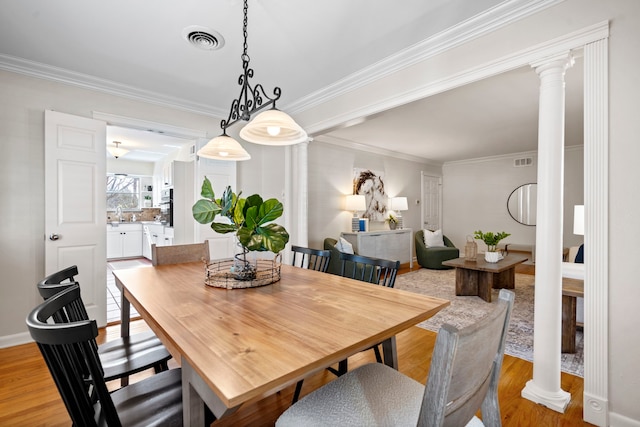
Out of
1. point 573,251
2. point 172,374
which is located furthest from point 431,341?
point 573,251

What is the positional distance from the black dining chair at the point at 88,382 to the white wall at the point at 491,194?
23.5 feet

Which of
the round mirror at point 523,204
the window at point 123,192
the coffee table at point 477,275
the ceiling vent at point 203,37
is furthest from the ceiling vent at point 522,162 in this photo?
the window at point 123,192

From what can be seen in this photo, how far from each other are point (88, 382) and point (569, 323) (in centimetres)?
320

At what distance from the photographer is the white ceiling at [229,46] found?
192 cm

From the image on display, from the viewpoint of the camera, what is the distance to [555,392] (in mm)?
1782

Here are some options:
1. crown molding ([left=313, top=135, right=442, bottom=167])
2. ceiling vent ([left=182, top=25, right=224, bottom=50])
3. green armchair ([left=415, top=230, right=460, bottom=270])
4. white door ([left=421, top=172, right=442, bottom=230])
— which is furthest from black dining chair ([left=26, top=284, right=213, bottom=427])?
white door ([left=421, top=172, right=442, bottom=230])

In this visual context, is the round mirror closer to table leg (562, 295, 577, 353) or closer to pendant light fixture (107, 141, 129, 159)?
table leg (562, 295, 577, 353)

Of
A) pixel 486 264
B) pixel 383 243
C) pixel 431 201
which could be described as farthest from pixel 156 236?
pixel 431 201

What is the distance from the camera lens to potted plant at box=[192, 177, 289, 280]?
1.53 m

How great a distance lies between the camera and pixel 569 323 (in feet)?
7.91

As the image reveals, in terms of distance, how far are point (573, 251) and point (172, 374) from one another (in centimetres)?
475

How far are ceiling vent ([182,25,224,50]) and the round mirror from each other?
6659 millimetres

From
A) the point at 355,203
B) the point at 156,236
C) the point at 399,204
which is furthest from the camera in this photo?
the point at 156,236

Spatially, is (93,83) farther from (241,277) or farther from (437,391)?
(437,391)
